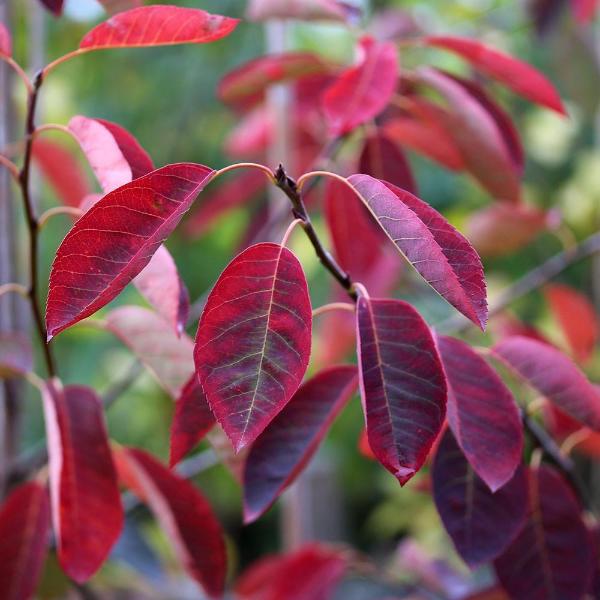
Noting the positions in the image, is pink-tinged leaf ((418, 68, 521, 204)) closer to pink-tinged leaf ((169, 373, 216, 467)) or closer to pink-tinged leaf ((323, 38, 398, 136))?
pink-tinged leaf ((323, 38, 398, 136))

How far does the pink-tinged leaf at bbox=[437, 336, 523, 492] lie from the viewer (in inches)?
20.9

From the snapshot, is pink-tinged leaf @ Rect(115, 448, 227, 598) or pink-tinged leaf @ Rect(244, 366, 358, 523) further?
pink-tinged leaf @ Rect(115, 448, 227, 598)

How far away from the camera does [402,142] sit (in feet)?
3.10

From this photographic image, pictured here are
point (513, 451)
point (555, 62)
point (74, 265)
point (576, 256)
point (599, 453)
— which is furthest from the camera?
point (555, 62)

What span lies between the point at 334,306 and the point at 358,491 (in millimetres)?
3690

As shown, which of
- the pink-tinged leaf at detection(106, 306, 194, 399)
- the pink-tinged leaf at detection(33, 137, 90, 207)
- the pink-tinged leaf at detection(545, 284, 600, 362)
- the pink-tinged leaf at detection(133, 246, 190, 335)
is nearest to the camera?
the pink-tinged leaf at detection(133, 246, 190, 335)

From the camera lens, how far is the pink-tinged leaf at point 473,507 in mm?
579

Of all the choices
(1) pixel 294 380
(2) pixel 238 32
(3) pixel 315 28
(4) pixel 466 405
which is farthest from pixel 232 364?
(3) pixel 315 28

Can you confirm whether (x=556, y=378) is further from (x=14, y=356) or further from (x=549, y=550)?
(x=14, y=356)

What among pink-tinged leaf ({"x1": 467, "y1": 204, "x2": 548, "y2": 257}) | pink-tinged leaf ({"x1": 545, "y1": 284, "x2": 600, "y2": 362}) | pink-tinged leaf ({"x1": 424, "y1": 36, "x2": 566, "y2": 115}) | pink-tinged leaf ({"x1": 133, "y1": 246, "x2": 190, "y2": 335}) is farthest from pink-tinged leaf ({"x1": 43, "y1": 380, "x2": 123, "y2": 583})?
pink-tinged leaf ({"x1": 545, "y1": 284, "x2": 600, "y2": 362})

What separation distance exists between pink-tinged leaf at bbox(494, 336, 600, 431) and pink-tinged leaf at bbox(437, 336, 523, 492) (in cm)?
7

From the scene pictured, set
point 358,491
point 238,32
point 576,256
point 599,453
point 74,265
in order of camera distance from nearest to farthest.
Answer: point 74,265 → point 599,453 → point 576,256 → point 238,32 → point 358,491

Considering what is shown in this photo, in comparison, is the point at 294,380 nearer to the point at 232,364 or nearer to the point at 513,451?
the point at 232,364

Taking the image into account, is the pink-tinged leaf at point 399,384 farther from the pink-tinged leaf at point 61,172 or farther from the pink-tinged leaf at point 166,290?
the pink-tinged leaf at point 61,172
